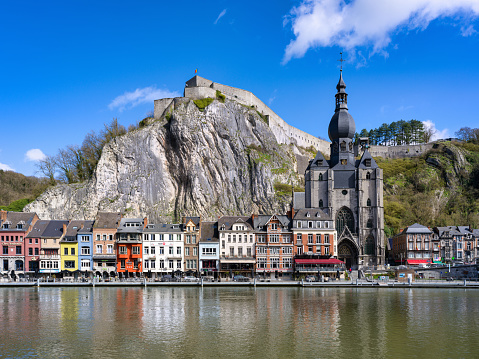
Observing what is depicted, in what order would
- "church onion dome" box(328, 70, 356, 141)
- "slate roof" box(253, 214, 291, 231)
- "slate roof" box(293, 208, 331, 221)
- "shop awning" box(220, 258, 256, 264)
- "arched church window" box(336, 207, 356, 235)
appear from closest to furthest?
"shop awning" box(220, 258, 256, 264)
"slate roof" box(253, 214, 291, 231)
"slate roof" box(293, 208, 331, 221)
"arched church window" box(336, 207, 356, 235)
"church onion dome" box(328, 70, 356, 141)

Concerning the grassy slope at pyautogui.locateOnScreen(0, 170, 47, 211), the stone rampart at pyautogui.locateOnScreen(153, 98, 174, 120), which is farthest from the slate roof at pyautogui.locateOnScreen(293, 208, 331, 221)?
the grassy slope at pyautogui.locateOnScreen(0, 170, 47, 211)

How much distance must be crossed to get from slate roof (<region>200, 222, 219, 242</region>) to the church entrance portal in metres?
20.3

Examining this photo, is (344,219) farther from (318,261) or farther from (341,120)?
(341,120)

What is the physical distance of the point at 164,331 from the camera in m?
29.7

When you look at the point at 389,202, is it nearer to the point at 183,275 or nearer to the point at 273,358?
the point at 183,275

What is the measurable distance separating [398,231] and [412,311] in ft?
173

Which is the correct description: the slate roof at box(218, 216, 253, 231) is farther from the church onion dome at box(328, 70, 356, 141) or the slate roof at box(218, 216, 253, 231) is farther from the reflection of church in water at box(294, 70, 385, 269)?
the church onion dome at box(328, 70, 356, 141)

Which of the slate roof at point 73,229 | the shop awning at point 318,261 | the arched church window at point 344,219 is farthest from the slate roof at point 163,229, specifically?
the arched church window at point 344,219

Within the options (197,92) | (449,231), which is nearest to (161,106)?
(197,92)

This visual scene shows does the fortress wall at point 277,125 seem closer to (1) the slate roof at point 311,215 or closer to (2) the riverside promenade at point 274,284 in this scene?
(1) the slate roof at point 311,215

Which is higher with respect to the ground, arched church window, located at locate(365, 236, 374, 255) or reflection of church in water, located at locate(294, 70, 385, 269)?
reflection of church in water, located at locate(294, 70, 385, 269)

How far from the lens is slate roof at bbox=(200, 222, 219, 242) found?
6900cm

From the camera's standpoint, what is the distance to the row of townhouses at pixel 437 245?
254 ft

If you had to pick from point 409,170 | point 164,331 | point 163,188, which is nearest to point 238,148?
point 163,188
